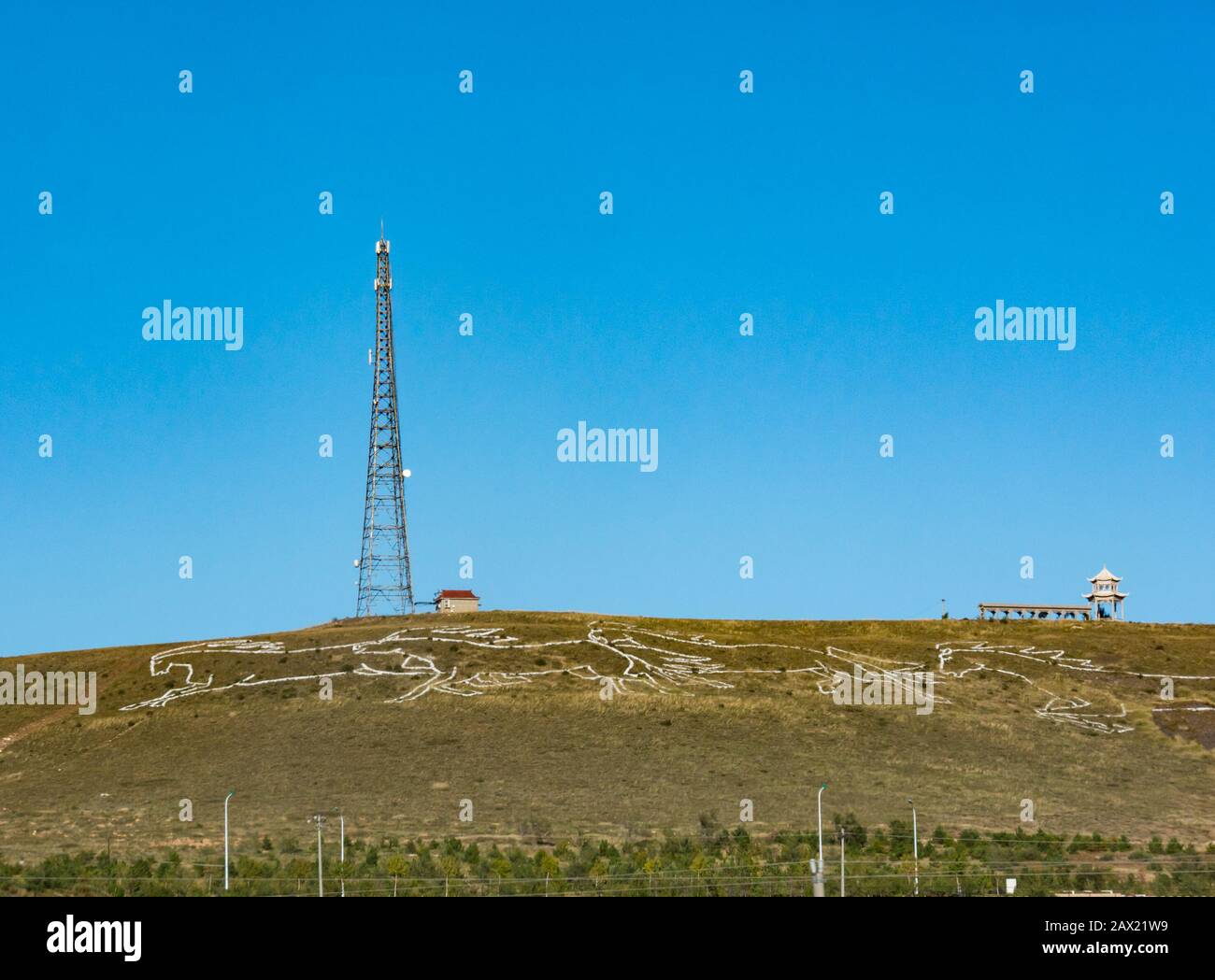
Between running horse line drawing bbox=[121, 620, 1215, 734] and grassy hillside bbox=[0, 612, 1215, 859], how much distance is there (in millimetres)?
199

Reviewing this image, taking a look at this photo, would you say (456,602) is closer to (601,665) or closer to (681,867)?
(601,665)

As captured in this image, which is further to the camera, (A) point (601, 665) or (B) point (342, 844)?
(A) point (601, 665)

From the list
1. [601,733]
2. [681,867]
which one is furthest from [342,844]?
[601,733]

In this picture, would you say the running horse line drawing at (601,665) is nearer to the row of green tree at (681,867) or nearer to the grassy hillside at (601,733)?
the grassy hillside at (601,733)

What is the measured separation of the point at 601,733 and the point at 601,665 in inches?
469

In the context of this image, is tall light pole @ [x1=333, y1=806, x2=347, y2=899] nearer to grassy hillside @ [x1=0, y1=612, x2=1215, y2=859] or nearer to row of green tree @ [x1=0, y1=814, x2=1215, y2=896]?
row of green tree @ [x1=0, y1=814, x2=1215, y2=896]

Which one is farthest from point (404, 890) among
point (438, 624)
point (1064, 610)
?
point (1064, 610)

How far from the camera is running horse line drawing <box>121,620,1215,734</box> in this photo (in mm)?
68375

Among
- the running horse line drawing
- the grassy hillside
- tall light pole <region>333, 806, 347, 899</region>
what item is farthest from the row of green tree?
the running horse line drawing

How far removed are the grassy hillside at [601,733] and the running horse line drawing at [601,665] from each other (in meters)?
0.20

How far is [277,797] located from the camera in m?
51.1

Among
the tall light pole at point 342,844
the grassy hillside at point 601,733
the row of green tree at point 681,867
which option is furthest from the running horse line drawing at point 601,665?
the row of green tree at point 681,867

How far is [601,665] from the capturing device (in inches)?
2859
